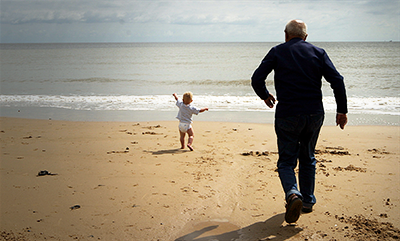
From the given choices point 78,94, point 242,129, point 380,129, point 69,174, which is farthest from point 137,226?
point 78,94

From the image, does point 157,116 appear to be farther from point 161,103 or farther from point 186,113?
point 186,113

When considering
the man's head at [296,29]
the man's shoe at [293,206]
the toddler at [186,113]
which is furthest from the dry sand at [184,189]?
the man's head at [296,29]

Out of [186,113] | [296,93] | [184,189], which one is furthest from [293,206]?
[186,113]

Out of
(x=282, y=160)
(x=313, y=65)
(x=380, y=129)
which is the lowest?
(x=380, y=129)

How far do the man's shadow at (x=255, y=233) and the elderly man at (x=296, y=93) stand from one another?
159mm

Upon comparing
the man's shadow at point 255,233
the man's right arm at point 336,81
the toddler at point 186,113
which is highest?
the man's right arm at point 336,81

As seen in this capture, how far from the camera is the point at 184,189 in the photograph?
4.10 metres

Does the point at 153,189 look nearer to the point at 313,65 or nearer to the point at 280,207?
the point at 280,207

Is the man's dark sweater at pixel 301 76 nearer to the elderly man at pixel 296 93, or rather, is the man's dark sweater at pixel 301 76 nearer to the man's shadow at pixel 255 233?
the elderly man at pixel 296 93

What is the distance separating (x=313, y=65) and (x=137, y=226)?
2305mm

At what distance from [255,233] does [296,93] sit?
1.38 meters

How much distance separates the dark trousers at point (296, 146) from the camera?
9.73 feet

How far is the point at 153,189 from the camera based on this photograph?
409 centimetres

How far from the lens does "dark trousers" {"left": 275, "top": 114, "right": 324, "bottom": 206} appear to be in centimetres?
297
